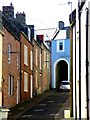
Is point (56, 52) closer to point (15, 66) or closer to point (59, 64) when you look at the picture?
point (59, 64)

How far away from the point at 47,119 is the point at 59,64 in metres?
41.5

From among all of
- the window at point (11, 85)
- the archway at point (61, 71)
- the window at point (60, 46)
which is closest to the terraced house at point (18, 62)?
the window at point (11, 85)

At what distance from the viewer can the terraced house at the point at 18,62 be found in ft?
107

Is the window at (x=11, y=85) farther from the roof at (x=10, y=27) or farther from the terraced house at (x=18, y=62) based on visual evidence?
the roof at (x=10, y=27)

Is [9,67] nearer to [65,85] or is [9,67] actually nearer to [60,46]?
[65,85]

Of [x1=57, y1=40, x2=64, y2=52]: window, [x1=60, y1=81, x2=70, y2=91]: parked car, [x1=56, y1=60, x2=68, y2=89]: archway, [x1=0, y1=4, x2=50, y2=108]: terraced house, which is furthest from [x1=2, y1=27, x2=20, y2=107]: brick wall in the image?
[x1=56, y1=60, x2=68, y2=89]: archway

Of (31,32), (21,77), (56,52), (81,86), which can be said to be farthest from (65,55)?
(81,86)

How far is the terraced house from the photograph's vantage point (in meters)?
32.7

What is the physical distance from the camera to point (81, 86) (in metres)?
20.7

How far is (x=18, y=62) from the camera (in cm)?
3994

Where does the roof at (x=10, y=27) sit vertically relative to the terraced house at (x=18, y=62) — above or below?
above

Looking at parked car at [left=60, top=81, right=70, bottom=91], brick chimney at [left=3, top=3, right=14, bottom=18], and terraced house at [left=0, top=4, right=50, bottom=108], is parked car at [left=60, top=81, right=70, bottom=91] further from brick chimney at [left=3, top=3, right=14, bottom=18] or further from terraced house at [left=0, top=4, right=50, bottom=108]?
brick chimney at [left=3, top=3, right=14, bottom=18]

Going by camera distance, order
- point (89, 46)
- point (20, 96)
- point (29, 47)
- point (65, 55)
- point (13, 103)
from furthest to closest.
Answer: point (65, 55)
point (29, 47)
point (20, 96)
point (13, 103)
point (89, 46)

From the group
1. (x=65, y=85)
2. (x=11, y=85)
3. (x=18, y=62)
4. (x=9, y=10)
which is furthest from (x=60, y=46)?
(x=11, y=85)
